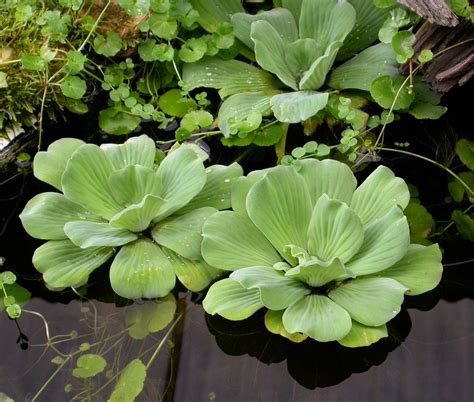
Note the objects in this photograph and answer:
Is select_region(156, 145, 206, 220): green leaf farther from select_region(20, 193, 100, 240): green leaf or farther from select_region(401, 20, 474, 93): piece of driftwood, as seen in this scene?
select_region(401, 20, 474, 93): piece of driftwood

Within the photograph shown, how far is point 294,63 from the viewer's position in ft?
6.83

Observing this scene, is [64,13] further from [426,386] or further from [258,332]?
[426,386]

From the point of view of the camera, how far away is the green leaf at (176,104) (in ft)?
7.20

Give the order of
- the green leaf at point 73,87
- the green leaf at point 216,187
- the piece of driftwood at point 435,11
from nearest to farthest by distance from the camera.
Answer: the piece of driftwood at point 435,11 → the green leaf at point 216,187 → the green leaf at point 73,87

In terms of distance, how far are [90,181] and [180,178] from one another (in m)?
0.23

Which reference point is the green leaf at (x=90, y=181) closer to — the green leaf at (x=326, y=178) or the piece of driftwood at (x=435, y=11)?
the green leaf at (x=326, y=178)

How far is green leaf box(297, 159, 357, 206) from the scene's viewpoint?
177 centimetres

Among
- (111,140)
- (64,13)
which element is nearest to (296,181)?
(111,140)

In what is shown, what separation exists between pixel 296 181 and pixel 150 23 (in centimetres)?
76

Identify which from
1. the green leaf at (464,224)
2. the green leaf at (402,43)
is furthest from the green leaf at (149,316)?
the green leaf at (402,43)

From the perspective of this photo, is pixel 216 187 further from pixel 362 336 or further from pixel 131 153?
pixel 362 336

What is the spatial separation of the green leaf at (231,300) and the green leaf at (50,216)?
0.39 metres

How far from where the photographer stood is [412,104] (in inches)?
80.7

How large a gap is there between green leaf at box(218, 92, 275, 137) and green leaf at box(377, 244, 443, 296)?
589 mm
